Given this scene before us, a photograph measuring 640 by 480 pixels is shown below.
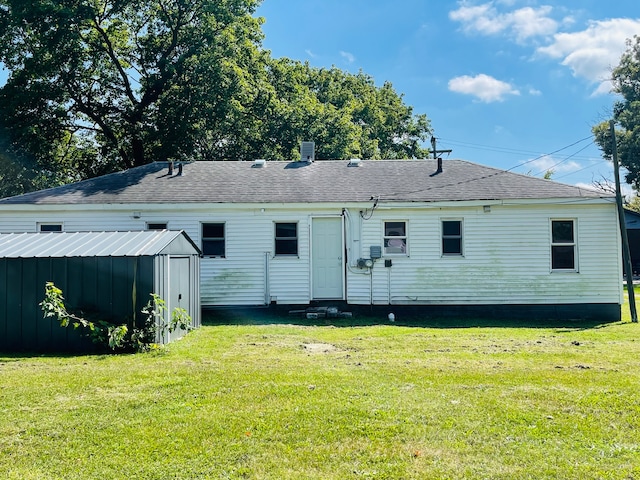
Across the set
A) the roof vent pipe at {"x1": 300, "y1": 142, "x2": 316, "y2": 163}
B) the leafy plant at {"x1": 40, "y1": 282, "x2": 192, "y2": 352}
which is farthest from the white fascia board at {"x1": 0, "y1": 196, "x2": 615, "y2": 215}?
the leafy plant at {"x1": 40, "y1": 282, "x2": 192, "y2": 352}

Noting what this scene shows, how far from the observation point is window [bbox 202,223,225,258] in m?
12.7

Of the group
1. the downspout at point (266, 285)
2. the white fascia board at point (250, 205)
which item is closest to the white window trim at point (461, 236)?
the white fascia board at point (250, 205)

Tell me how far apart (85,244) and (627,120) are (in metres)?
36.4

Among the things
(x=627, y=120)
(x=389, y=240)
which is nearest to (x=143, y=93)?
(x=389, y=240)

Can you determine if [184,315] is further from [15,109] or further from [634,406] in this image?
[15,109]

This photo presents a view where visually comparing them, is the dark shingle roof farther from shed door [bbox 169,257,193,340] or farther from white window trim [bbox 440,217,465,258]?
shed door [bbox 169,257,193,340]

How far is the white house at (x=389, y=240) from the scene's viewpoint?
12.2 metres

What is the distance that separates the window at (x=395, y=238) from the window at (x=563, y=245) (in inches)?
154

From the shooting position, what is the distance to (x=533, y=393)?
5.10 m

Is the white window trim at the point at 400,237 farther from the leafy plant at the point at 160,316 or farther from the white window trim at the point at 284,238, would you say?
the leafy plant at the point at 160,316

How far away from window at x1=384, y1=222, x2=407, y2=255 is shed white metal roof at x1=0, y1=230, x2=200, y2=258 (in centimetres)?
561

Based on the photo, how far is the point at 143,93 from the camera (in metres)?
24.1

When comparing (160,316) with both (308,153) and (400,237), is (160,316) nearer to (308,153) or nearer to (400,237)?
(400,237)

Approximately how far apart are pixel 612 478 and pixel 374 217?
31.7 feet
